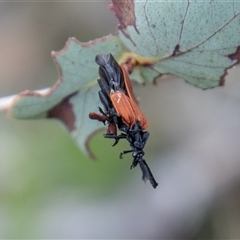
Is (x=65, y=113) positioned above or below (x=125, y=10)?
below

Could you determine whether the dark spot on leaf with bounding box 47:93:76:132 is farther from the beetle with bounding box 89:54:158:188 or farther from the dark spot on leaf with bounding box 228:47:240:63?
the dark spot on leaf with bounding box 228:47:240:63

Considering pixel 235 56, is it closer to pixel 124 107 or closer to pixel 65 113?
pixel 124 107

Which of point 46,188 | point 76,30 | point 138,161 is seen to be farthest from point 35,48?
point 138,161

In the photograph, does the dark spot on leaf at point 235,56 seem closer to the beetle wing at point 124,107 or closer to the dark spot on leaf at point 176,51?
the dark spot on leaf at point 176,51

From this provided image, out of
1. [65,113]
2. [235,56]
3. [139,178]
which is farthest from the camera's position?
[139,178]

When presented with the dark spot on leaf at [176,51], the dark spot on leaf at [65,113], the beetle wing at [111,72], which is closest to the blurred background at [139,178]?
the dark spot on leaf at [65,113]

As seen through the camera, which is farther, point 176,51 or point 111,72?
point 176,51

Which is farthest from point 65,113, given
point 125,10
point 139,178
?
point 139,178
